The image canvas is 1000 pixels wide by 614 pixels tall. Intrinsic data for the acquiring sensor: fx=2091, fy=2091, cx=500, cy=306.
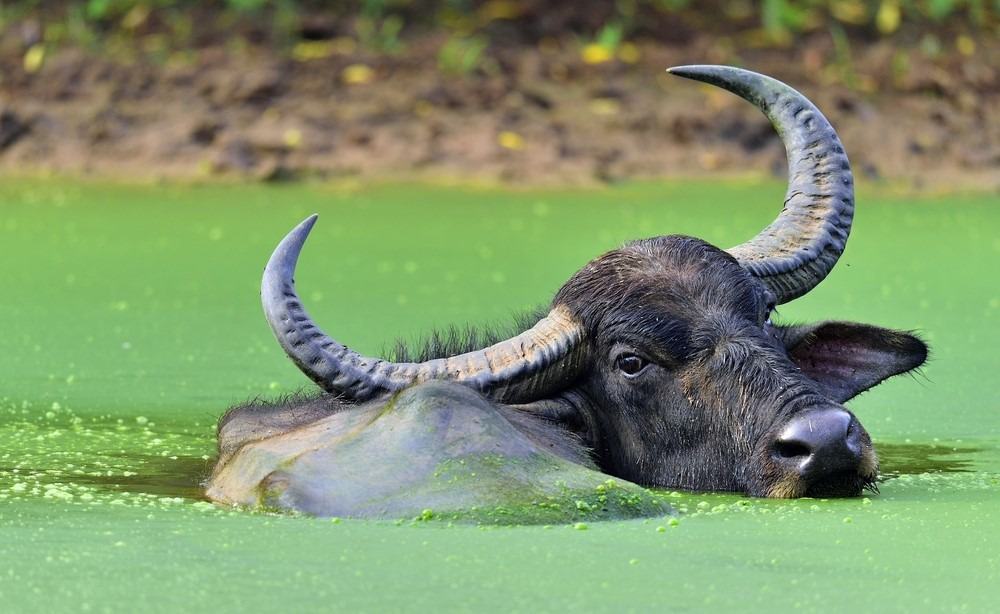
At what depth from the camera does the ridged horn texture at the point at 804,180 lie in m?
8.41

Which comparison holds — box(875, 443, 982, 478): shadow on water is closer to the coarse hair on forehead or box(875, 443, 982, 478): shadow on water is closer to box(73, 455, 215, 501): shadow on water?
the coarse hair on forehead

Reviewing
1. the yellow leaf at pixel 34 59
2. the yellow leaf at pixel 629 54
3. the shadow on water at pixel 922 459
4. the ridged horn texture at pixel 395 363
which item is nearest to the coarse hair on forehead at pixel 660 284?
the ridged horn texture at pixel 395 363

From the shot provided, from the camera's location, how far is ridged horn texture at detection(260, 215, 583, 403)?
23.8ft

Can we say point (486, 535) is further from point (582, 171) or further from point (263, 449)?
point (582, 171)

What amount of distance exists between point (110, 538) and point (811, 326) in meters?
3.23

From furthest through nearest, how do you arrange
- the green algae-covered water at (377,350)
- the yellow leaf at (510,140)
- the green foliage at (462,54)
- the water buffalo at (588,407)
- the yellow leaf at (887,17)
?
the yellow leaf at (887,17)
the green foliage at (462,54)
the yellow leaf at (510,140)
the water buffalo at (588,407)
the green algae-covered water at (377,350)

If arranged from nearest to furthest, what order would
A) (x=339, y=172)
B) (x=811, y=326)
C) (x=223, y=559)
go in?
1. (x=223, y=559)
2. (x=811, y=326)
3. (x=339, y=172)

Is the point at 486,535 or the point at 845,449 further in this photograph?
the point at 845,449

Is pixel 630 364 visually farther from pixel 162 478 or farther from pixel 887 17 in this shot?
pixel 887 17

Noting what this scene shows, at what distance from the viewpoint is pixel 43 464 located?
7.74 m

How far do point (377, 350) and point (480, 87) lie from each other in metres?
9.12

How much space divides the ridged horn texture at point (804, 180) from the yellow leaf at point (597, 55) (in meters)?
11.4

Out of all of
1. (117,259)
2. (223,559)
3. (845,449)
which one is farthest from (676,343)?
(117,259)

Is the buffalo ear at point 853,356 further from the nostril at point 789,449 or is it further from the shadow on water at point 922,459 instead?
the nostril at point 789,449
